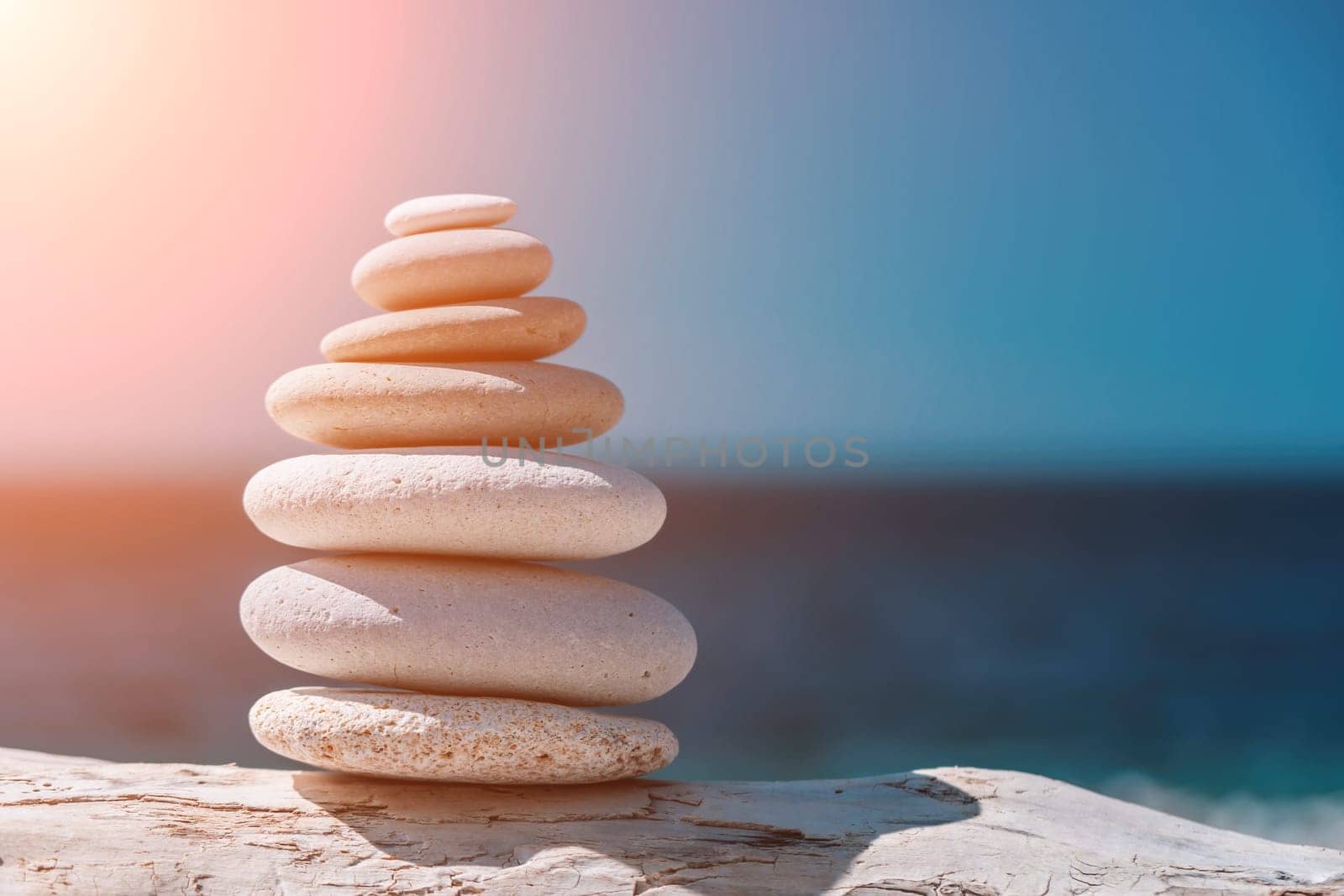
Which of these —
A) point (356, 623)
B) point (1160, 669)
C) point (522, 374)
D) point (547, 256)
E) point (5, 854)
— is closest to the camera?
point (5, 854)

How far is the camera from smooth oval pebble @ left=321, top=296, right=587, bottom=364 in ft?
15.4

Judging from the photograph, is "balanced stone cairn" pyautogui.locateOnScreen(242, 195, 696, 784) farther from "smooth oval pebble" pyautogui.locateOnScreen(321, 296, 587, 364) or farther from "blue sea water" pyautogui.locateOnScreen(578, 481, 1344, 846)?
"blue sea water" pyautogui.locateOnScreen(578, 481, 1344, 846)

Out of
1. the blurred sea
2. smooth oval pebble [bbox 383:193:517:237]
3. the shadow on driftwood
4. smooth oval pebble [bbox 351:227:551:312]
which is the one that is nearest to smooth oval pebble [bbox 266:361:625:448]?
smooth oval pebble [bbox 351:227:551:312]

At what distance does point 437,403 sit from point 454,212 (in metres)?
1.02

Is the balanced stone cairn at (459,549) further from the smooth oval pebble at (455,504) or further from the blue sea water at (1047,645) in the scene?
the blue sea water at (1047,645)

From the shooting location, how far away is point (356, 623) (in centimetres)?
432

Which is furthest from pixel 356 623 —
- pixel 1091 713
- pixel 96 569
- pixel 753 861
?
pixel 96 569

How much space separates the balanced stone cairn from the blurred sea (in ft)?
22.0

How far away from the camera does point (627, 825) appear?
4203 millimetres

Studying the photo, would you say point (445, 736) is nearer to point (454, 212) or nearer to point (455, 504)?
point (455, 504)

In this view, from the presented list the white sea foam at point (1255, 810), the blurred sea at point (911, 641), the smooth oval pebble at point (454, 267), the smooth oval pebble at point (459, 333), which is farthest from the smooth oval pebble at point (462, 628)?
the white sea foam at point (1255, 810)

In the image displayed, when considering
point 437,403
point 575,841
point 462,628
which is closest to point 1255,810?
point 575,841

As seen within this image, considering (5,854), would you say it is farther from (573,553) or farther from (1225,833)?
(1225,833)

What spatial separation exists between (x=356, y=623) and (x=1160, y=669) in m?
11.6
